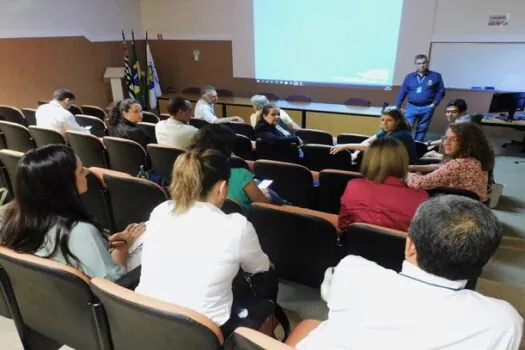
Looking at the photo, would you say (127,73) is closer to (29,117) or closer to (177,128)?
(29,117)

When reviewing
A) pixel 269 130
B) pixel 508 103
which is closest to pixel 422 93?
pixel 508 103

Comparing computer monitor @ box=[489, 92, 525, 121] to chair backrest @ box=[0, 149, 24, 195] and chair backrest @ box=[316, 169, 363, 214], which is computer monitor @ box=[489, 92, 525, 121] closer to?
chair backrest @ box=[316, 169, 363, 214]

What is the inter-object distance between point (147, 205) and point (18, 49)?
5.93 m

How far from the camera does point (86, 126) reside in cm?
505

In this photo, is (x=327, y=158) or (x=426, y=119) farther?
(x=426, y=119)

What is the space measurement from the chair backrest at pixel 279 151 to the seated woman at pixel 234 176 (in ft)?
4.72

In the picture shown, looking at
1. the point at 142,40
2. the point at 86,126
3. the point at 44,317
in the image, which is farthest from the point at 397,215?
the point at 142,40

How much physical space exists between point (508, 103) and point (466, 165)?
4.03 m

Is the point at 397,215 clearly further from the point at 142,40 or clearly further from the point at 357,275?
the point at 142,40

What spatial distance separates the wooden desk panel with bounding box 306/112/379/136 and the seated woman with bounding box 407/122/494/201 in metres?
3.72

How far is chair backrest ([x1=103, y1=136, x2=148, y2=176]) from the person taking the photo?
132 inches

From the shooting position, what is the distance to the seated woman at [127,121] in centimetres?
382

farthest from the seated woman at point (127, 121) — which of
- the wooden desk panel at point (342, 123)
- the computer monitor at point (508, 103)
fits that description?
the computer monitor at point (508, 103)

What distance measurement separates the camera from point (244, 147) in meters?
4.00
